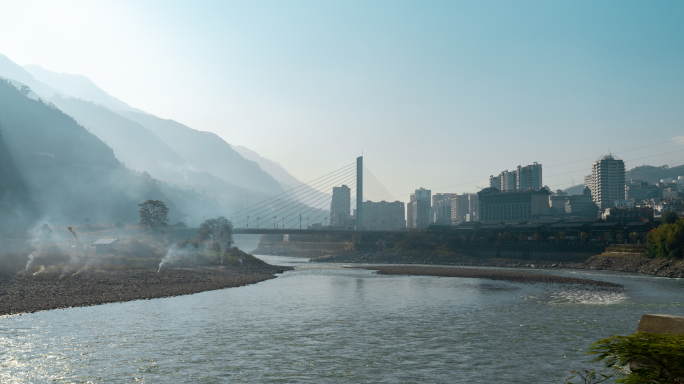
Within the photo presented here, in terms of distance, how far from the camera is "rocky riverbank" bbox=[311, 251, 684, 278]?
7681 centimetres

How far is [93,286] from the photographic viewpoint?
47.8 metres

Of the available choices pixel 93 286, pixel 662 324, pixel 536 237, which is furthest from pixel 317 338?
pixel 536 237

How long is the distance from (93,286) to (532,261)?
94.2 m

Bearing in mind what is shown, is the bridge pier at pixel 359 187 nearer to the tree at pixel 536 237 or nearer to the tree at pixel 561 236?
the tree at pixel 536 237

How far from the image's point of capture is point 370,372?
2056cm

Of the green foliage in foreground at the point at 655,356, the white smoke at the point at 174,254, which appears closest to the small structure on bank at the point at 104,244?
the white smoke at the point at 174,254

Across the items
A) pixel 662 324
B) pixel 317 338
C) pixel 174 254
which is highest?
pixel 662 324

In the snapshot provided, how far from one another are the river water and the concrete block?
8.77m

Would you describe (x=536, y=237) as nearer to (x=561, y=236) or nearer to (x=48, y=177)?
(x=561, y=236)

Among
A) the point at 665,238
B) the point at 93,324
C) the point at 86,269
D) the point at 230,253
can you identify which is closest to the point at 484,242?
the point at 665,238

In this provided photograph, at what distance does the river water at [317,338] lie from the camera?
66.1 ft

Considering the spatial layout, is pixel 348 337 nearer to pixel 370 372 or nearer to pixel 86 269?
pixel 370 372

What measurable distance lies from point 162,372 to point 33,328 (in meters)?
14.1

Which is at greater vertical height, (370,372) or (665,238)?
(665,238)
